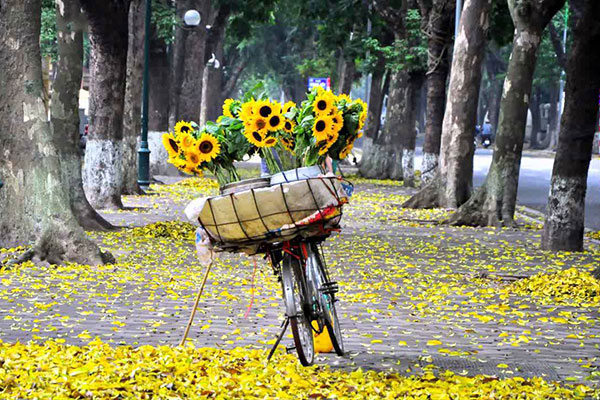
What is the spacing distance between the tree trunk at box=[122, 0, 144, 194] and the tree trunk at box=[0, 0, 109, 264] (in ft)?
38.1

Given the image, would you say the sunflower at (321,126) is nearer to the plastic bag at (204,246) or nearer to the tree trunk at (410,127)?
the plastic bag at (204,246)

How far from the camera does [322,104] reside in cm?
780

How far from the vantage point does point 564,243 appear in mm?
15875

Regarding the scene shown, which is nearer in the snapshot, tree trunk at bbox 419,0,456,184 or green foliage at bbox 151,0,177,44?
tree trunk at bbox 419,0,456,184

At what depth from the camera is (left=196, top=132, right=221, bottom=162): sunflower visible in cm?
766

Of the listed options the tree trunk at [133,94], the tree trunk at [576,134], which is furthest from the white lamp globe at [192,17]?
the tree trunk at [576,134]

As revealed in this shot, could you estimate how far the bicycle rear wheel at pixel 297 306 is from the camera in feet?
23.9

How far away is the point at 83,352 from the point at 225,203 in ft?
4.92

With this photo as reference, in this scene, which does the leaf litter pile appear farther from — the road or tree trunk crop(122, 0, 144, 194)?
tree trunk crop(122, 0, 144, 194)

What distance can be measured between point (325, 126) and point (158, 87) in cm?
2527

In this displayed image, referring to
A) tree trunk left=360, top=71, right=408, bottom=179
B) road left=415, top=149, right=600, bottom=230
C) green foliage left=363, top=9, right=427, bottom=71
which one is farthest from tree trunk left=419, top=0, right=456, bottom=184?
tree trunk left=360, top=71, right=408, bottom=179

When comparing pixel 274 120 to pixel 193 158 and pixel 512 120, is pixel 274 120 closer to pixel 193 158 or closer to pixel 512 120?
pixel 193 158

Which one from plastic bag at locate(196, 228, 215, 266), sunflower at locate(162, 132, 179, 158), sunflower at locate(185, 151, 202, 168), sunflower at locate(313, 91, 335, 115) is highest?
sunflower at locate(313, 91, 335, 115)

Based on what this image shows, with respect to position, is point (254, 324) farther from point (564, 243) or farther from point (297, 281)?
point (564, 243)
